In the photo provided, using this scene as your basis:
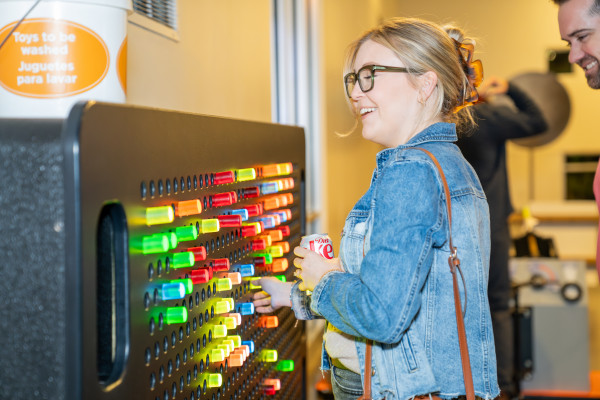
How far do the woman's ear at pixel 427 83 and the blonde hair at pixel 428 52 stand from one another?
0.4 inches

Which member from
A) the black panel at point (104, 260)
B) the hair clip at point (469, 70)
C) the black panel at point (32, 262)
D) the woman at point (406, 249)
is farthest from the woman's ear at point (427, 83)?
the black panel at point (32, 262)

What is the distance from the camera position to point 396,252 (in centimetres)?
127

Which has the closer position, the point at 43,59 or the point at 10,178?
the point at 10,178

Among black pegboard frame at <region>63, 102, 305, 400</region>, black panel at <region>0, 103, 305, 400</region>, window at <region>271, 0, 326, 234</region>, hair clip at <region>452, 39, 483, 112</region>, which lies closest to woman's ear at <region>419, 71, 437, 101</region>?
hair clip at <region>452, 39, 483, 112</region>

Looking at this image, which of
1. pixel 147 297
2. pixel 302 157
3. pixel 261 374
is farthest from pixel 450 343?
pixel 302 157

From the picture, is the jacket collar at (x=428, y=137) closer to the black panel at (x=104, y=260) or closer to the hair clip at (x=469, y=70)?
the hair clip at (x=469, y=70)

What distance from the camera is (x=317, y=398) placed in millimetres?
4090

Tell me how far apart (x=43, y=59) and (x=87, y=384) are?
1.40 feet

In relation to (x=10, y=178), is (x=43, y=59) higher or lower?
higher

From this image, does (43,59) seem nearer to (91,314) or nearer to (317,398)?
(91,314)

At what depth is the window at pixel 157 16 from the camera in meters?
1.56

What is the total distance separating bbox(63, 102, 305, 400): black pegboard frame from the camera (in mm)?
786

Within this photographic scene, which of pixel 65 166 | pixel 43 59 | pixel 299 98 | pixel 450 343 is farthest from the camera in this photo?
pixel 299 98

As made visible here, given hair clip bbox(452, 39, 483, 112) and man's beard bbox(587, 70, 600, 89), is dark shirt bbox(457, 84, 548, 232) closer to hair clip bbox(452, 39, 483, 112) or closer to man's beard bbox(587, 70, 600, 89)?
man's beard bbox(587, 70, 600, 89)
